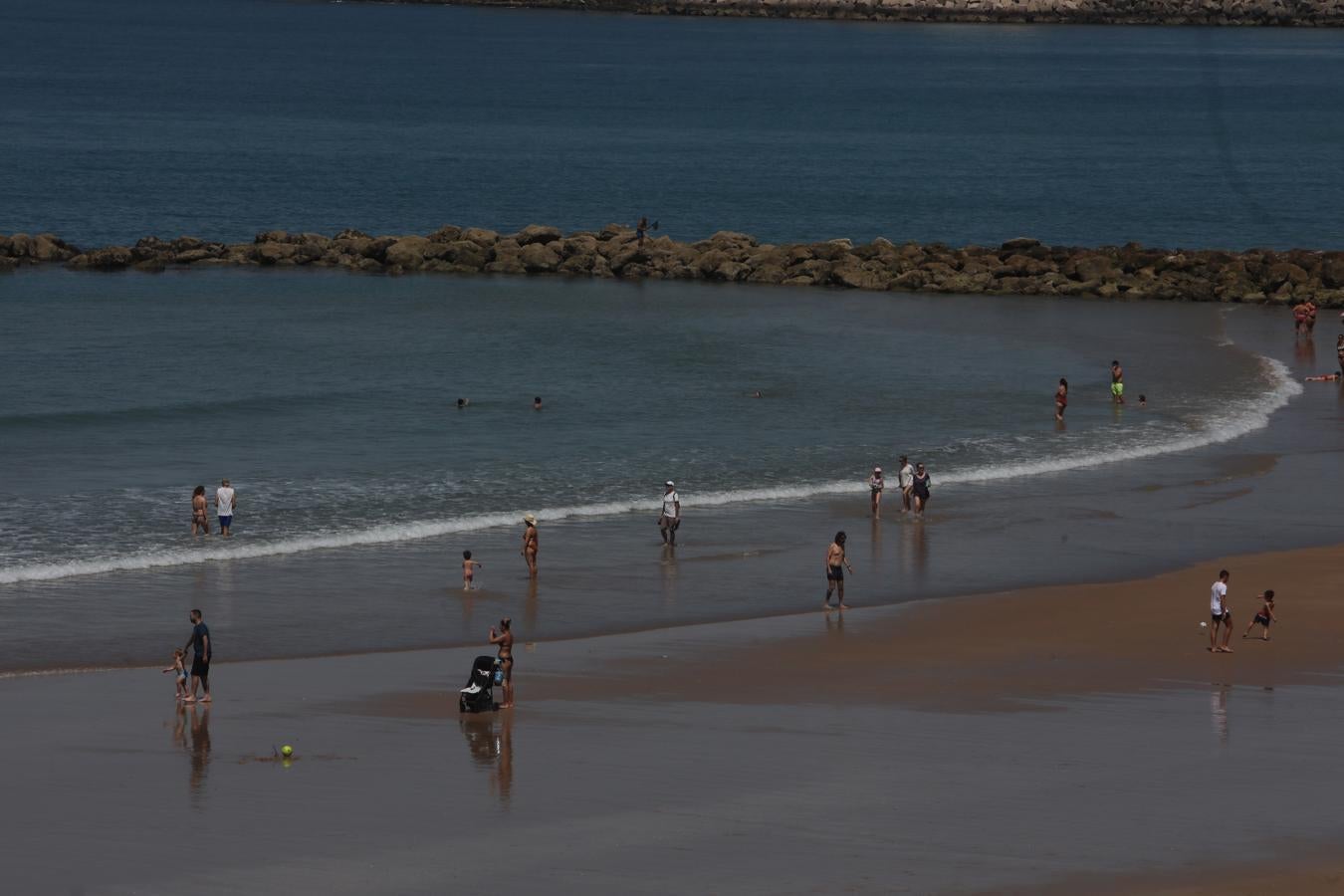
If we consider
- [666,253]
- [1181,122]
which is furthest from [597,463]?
[1181,122]

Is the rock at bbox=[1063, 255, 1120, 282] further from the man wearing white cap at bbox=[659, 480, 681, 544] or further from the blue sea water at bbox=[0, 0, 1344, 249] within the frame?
the man wearing white cap at bbox=[659, 480, 681, 544]

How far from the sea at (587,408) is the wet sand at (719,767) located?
A: 92.0 inches

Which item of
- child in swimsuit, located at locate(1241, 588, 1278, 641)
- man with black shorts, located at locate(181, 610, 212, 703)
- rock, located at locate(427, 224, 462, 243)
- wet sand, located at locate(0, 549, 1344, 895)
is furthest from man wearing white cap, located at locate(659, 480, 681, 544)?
rock, located at locate(427, 224, 462, 243)

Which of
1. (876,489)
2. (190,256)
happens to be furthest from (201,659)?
(190,256)

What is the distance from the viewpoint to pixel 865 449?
36062mm

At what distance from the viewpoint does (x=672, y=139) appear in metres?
114

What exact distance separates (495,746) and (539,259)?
42.9m

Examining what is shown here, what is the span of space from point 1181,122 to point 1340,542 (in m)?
109

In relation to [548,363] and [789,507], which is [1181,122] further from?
[789,507]

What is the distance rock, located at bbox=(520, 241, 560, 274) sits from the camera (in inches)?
2376

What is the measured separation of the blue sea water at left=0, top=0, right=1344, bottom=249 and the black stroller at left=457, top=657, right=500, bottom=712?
54.9 metres

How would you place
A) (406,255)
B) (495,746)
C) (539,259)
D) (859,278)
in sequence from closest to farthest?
(495,746) → (859,278) → (539,259) → (406,255)

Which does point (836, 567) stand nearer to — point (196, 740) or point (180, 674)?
point (180, 674)

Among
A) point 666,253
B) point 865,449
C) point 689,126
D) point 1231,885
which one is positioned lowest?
point 1231,885
